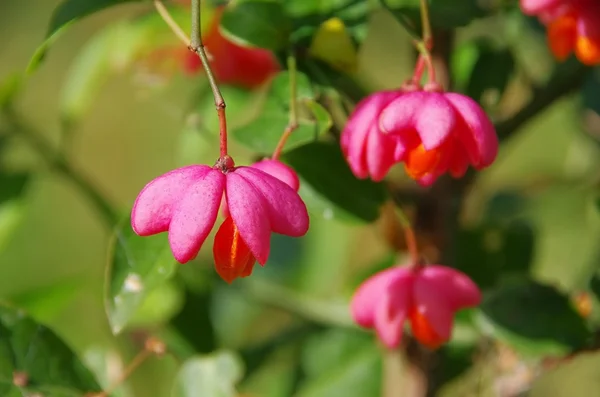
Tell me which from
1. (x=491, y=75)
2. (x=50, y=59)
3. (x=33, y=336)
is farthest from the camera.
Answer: (x=50, y=59)

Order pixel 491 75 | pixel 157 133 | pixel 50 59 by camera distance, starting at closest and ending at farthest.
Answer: pixel 491 75 → pixel 157 133 → pixel 50 59

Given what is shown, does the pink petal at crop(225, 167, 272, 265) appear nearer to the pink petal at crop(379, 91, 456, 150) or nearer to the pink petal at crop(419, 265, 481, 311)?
the pink petal at crop(379, 91, 456, 150)

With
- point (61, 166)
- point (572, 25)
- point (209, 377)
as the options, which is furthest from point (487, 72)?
point (61, 166)

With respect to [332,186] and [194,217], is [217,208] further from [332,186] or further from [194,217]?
[332,186]

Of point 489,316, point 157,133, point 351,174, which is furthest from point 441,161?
point 157,133

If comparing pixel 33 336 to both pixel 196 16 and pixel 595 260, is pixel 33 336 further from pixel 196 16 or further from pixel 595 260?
pixel 595 260

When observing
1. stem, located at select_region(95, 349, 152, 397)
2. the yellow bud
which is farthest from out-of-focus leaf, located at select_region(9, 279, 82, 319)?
the yellow bud

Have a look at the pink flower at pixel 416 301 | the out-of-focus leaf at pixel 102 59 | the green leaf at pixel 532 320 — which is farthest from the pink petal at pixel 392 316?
the out-of-focus leaf at pixel 102 59
